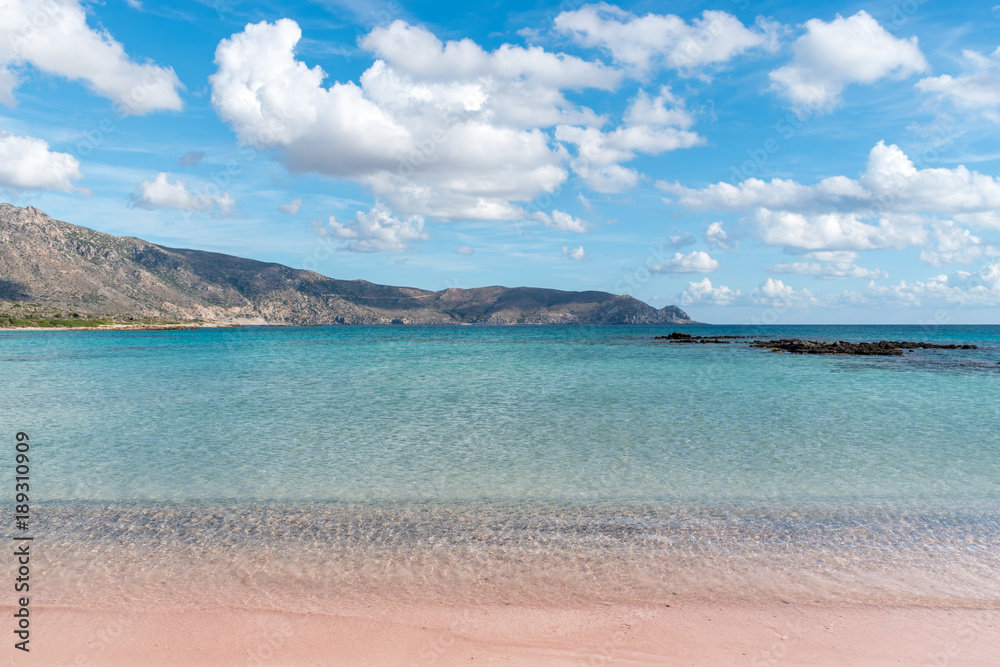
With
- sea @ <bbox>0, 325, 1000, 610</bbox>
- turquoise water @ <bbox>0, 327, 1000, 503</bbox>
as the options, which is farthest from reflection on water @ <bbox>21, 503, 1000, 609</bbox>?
turquoise water @ <bbox>0, 327, 1000, 503</bbox>

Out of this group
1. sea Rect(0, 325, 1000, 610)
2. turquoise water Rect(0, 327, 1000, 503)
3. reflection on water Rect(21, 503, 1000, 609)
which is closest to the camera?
reflection on water Rect(21, 503, 1000, 609)

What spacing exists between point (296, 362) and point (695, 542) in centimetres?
4429

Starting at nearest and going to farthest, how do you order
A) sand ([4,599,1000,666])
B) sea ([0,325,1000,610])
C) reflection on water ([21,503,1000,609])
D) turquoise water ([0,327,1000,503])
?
sand ([4,599,1000,666])
reflection on water ([21,503,1000,609])
sea ([0,325,1000,610])
turquoise water ([0,327,1000,503])

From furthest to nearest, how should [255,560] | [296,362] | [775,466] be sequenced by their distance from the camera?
[296,362] < [775,466] < [255,560]

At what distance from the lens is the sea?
758 cm

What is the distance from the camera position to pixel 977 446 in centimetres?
1627

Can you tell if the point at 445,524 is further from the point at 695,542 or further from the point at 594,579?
the point at 695,542

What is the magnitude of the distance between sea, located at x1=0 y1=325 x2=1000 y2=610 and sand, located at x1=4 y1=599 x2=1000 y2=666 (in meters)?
0.35

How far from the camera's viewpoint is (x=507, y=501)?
11.0m

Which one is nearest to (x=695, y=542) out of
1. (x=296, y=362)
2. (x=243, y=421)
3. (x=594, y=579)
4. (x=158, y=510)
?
(x=594, y=579)

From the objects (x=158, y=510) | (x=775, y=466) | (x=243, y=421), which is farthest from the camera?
(x=243, y=421)

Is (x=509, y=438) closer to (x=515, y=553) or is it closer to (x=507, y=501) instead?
(x=507, y=501)

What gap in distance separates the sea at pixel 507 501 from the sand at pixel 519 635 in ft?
1.14

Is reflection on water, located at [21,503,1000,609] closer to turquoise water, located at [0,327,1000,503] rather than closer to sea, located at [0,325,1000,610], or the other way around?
sea, located at [0,325,1000,610]
